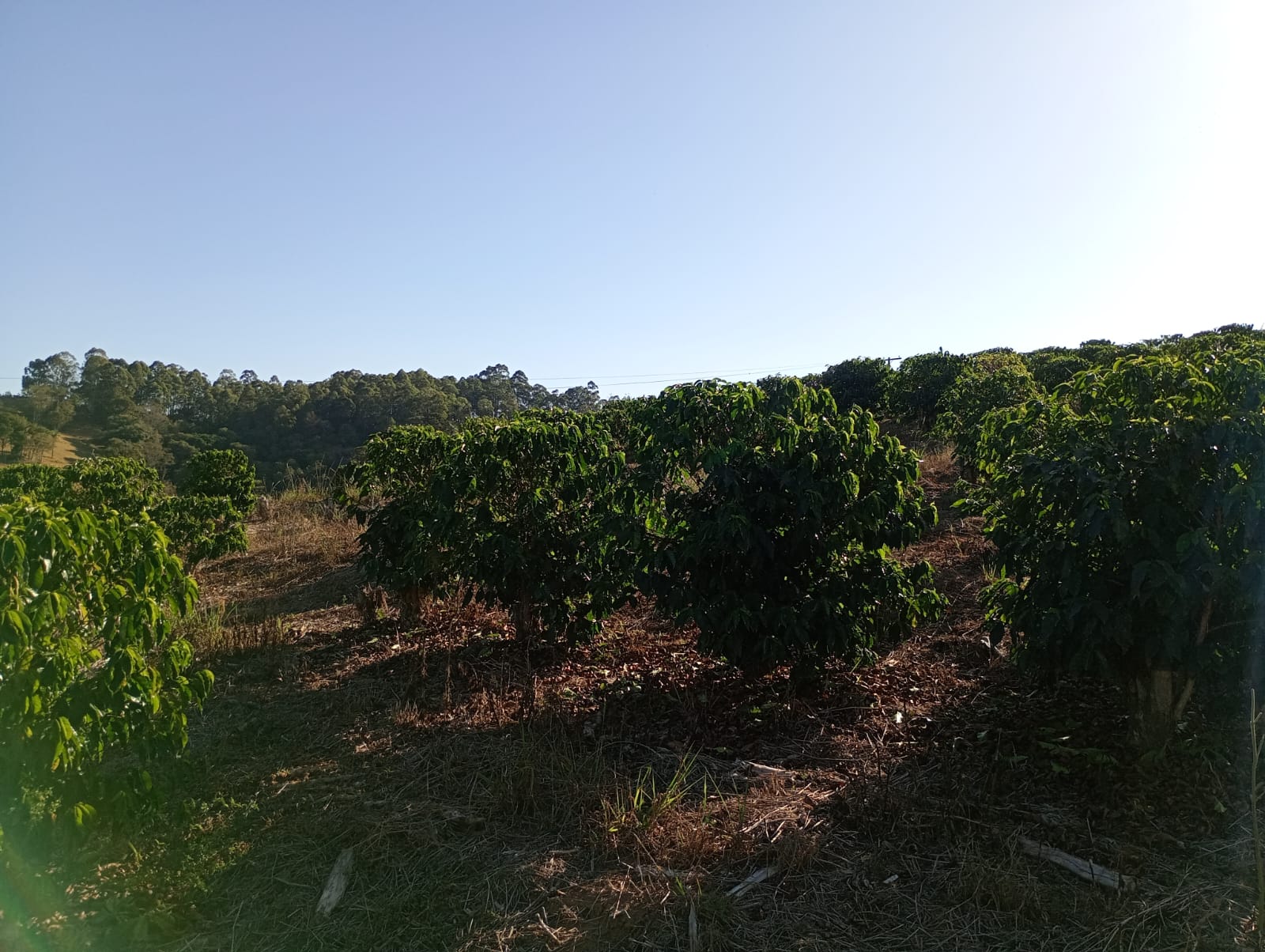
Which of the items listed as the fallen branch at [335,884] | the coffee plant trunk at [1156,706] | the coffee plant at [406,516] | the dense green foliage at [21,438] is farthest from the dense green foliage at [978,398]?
the dense green foliage at [21,438]

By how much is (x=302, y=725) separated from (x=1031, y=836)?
4.03 meters

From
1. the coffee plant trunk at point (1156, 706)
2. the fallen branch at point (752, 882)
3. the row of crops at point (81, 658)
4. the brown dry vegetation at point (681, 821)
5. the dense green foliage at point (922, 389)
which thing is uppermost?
the dense green foliage at point (922, 389)

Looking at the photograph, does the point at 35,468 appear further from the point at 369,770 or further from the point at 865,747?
the point at 865,747

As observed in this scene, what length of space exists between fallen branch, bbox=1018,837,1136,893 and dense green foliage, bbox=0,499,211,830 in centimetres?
328

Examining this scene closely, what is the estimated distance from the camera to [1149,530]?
3145 millimetres

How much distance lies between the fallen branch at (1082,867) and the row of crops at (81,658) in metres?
3.25

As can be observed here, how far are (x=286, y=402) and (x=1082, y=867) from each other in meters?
31.5

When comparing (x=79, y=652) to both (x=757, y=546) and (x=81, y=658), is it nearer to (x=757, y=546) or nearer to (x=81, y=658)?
(x=81, y=658)

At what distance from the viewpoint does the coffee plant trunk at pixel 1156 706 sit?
347 cm

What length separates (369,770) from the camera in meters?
4.06

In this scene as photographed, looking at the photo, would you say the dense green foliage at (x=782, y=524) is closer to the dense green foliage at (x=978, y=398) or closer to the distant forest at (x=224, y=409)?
the dense green foliage at (x=978, y=398)

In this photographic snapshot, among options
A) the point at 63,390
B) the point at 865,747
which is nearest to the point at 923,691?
the point at 865,747

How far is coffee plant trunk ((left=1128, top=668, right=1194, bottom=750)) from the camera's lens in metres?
3.47

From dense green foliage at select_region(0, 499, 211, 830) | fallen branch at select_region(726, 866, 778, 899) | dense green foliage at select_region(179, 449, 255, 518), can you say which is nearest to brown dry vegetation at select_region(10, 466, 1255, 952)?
fallen branch at select_region(726, 866, 778, 899)
